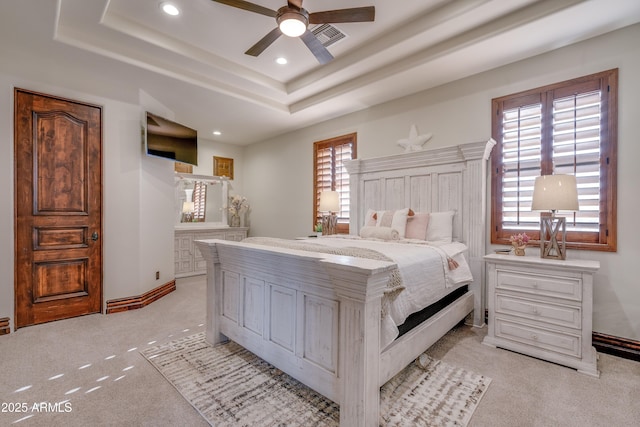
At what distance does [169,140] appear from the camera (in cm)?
403

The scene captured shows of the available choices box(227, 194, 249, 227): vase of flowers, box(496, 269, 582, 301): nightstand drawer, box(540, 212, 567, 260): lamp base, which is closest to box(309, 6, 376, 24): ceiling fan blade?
box(540, 212, 567, 260): lamp base

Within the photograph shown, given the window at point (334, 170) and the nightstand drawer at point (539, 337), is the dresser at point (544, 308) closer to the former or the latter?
the nightstand drawer at point (539, 337)

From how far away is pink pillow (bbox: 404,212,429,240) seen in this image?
3.22m

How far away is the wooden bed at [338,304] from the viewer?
4.73ft

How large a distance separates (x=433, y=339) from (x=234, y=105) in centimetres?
385

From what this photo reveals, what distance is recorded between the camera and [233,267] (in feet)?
7.72

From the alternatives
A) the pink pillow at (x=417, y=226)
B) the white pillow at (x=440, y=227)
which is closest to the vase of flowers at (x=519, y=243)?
the white pillow at (x=440, y=227)

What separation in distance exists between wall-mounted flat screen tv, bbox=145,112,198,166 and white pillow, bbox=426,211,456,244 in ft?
11.4

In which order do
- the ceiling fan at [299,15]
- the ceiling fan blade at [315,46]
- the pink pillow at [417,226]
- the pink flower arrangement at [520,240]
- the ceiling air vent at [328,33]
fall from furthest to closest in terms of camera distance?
the pink pillow at [417,226]
the ceiling air vent at [328,33]
the pink flower arrangement at [520,240]
the ceiling fan blade at [315,46]
the ceiling fan at [299,15]

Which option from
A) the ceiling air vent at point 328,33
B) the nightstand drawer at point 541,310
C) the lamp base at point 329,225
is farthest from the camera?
the lamp base at point 329,225

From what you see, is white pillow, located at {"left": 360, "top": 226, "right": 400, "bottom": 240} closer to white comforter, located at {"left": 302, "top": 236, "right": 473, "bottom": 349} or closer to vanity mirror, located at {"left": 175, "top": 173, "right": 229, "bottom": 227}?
white comforter, located at {"left": 302, "top": 236, "right": 473, "bottom": 349}

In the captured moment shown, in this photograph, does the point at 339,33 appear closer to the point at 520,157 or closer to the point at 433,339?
the point at 520,157

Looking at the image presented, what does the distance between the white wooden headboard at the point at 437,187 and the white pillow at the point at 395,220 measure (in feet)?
0.99

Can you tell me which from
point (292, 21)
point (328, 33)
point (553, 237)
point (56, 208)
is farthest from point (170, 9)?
point (553, 237)
